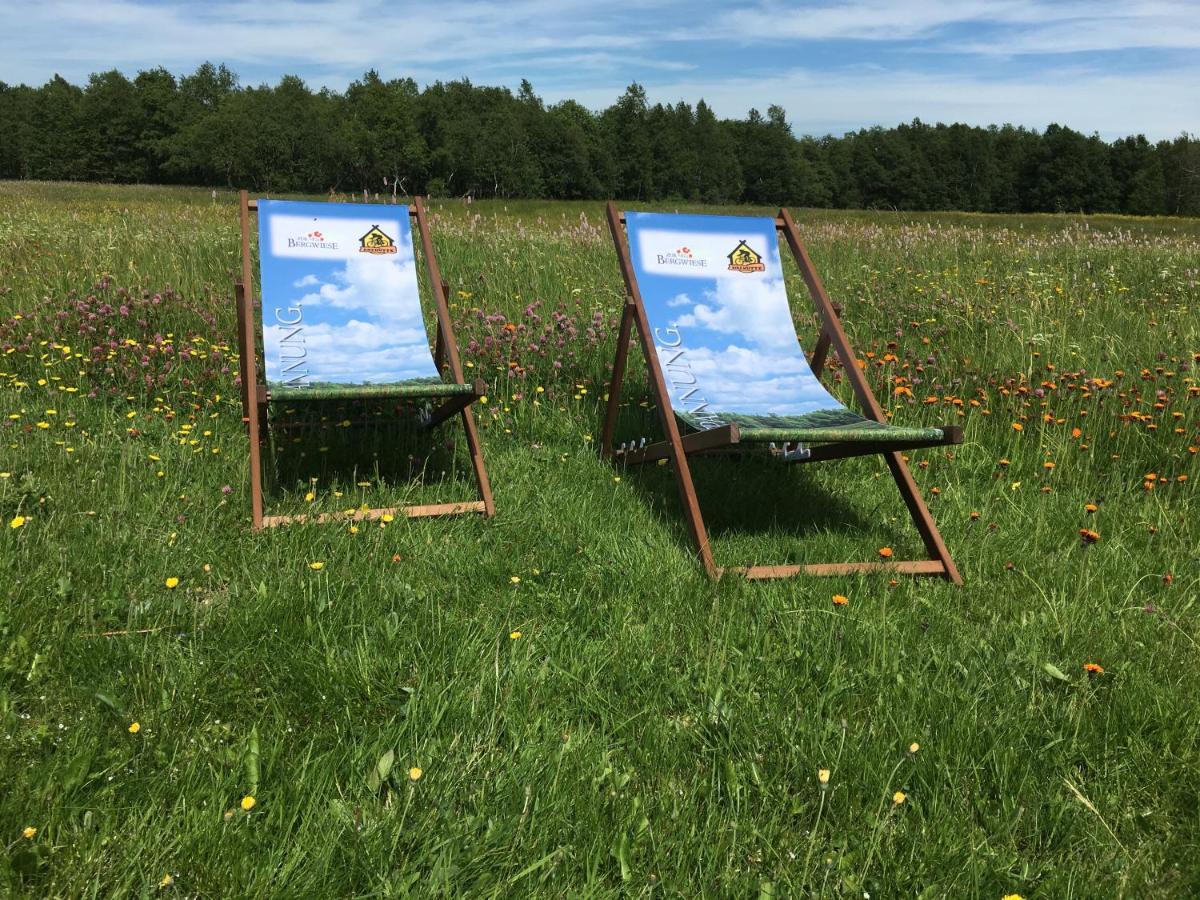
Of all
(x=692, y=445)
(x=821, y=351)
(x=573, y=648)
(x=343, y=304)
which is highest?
(x=343, y=304)

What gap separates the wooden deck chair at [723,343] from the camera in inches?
125

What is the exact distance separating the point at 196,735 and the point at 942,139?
3005 inches

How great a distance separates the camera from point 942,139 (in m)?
68.4

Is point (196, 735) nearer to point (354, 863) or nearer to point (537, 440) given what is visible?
point (354, 863)

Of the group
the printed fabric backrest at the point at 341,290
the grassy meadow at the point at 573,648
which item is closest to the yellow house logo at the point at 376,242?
the printed fabric backrest at the point at 341,290

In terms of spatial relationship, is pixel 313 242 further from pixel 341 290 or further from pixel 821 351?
pixel 821 351

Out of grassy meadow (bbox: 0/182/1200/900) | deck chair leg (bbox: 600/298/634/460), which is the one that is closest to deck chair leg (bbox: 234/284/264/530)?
grassy meadow (bbox: 0/182/1200/900)

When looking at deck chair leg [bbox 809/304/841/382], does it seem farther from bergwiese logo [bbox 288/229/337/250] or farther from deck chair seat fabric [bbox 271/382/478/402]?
bergwiese logo [bbox 288/229/337/250]

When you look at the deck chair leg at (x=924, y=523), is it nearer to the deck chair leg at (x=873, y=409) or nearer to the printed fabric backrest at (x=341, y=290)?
the deck chair leg at (x=873, y=409)

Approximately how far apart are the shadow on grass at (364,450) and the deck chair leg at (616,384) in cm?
60

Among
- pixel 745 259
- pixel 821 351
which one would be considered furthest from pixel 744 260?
pixel 821 351

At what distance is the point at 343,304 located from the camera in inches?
146

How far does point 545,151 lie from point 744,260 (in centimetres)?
6171

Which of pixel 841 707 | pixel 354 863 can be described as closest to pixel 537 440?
pixel 841 707
